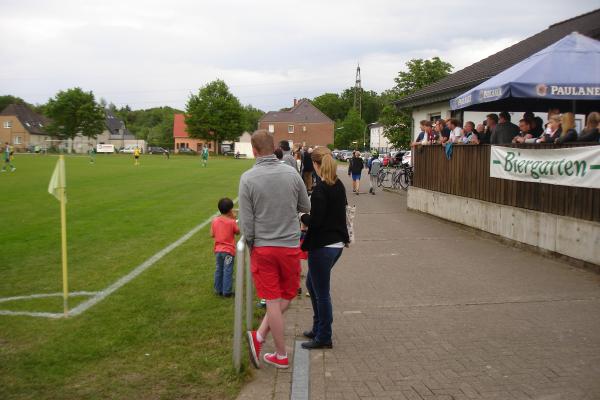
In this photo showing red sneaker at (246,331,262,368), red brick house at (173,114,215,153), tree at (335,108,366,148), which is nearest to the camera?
red sneaker at (246,331,262,368)

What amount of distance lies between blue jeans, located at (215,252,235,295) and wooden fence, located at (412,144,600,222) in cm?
526

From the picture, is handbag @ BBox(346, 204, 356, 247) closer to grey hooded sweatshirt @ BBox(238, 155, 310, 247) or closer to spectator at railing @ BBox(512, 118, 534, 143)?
grey hooded sweatshirt @ BBox(238, 155, 310, 247)

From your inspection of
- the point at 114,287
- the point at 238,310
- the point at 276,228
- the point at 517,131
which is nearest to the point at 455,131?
the point at 517,131

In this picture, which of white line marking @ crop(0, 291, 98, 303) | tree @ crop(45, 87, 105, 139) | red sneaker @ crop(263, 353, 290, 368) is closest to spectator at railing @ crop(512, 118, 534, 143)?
red sneaker @ crop(263, 353, 290, 368)

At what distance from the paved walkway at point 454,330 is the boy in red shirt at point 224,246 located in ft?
2.93

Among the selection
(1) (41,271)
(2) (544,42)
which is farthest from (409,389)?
(2) (544,42)

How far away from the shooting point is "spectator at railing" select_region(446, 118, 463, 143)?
46.4 ft

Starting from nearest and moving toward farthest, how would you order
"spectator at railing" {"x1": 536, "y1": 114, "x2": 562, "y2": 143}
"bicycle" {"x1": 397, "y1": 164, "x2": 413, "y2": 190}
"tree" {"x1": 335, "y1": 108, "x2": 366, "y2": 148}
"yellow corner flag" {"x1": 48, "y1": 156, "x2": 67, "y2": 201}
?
1. "yellow corner flag" {"x1": 48, "y1": 156, "x2": 67, "y2": 201}
2. "spectator at railing" {"x1": 536, "y1": 114, "x2": 562, "y2": 143}
3. "bicycle" {"x1": 397, "y1": 164, "x2": 413, "y2": 190}
4. "tree" {"x1": 335, "y1": 108, "x2": 366, "y2": 148}

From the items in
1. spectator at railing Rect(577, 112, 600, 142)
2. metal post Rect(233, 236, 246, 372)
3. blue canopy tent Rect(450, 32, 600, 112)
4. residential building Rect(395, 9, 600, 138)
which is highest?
residential building Rect(395, 9, 600, 138)

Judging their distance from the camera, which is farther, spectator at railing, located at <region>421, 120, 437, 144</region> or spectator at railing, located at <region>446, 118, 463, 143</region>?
spectator at railing, located at <region>421, 120, 437, 144</region>

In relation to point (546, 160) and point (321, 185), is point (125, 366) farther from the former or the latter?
point (546, 160)

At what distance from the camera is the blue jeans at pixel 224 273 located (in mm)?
6828

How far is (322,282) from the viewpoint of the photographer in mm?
5109

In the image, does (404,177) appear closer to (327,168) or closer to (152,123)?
(327,168)
